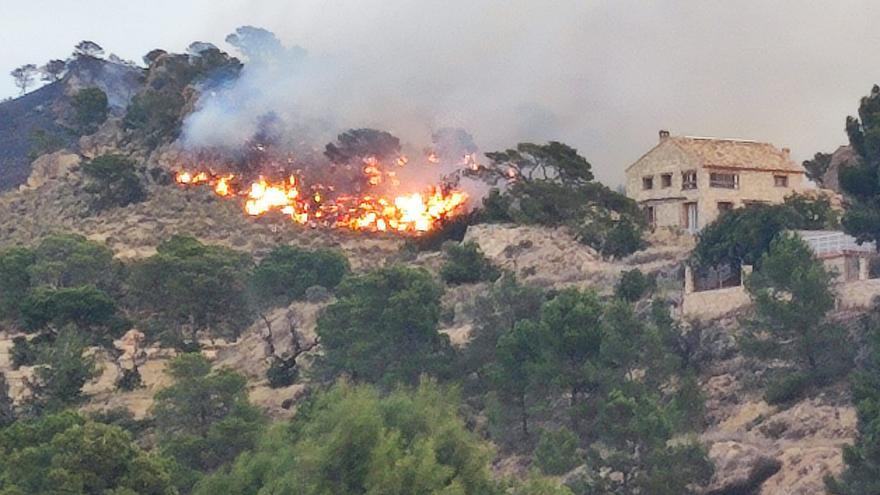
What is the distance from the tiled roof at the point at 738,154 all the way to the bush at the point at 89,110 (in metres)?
54.9

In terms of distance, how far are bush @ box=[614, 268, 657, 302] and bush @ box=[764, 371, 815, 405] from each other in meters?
13.1

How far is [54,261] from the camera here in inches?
4045

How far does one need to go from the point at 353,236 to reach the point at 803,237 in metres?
44.2

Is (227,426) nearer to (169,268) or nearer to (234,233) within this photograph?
(169,268)

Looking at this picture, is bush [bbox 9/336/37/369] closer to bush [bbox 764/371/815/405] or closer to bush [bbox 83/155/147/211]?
bush [bbox 83/155/147/211]

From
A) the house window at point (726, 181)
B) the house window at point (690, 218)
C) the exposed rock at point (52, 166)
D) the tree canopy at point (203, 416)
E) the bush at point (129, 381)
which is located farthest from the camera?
the exposed rock at point (52, 166)

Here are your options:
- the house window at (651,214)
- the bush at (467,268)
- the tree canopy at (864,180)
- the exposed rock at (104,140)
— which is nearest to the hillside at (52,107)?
the exposed rock at (104,140)

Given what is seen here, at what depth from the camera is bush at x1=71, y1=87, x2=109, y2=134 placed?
5468 inches

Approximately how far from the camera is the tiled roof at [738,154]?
96.2m

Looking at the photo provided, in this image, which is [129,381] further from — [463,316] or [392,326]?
[392,326]

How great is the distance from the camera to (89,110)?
13888 centimetres

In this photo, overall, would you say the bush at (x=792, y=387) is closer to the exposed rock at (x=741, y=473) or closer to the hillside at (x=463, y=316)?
the hillside at (x=463, y=316)

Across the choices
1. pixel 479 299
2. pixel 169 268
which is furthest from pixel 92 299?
pixel 479 299

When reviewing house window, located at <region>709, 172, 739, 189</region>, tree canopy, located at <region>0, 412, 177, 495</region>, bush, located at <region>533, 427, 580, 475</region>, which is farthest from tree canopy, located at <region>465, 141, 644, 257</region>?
tree canopy, located at <region>0, 412, 177, 495</region>
